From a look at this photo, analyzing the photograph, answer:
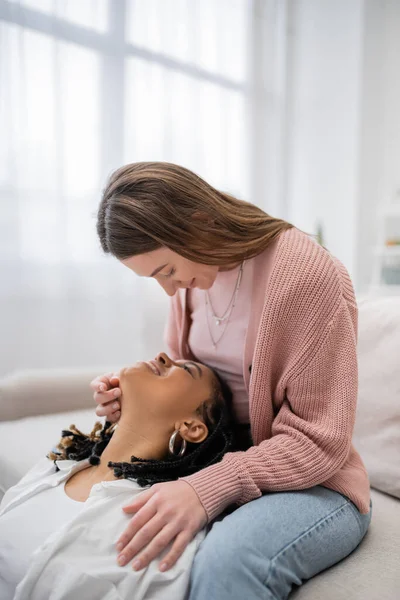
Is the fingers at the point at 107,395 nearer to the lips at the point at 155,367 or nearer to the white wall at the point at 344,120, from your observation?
the lips at the point at 155,367

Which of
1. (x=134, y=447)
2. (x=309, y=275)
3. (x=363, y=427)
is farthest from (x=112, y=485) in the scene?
(x=363, y=427)

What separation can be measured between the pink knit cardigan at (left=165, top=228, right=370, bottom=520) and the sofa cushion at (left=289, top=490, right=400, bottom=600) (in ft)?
0.25

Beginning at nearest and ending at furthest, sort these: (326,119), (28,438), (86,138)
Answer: (28,438), (86,138), (326,119)

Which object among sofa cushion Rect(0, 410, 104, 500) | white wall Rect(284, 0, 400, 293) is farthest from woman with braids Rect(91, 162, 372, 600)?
white wall Rect(284, 0, 400, 293)

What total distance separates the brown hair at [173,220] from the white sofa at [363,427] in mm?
409

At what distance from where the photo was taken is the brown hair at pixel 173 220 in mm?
994

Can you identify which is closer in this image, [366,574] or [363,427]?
[366,574]

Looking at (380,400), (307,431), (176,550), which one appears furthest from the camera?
(380,400)

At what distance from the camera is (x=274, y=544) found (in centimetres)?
79

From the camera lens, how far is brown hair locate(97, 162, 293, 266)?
994mm

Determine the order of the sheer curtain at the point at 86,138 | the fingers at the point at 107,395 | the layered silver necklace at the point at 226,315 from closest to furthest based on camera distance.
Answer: the fingers at the point at 107,395
the layered silver necklace at the point at 226,315
the sheer curtain at the point at 86,138

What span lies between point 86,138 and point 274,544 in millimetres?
2075

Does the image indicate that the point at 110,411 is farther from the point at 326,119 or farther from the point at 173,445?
the point at 326,119

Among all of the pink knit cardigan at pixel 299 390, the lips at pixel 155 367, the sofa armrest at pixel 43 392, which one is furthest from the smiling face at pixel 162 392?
the sofa armrest at pixel 43 392
